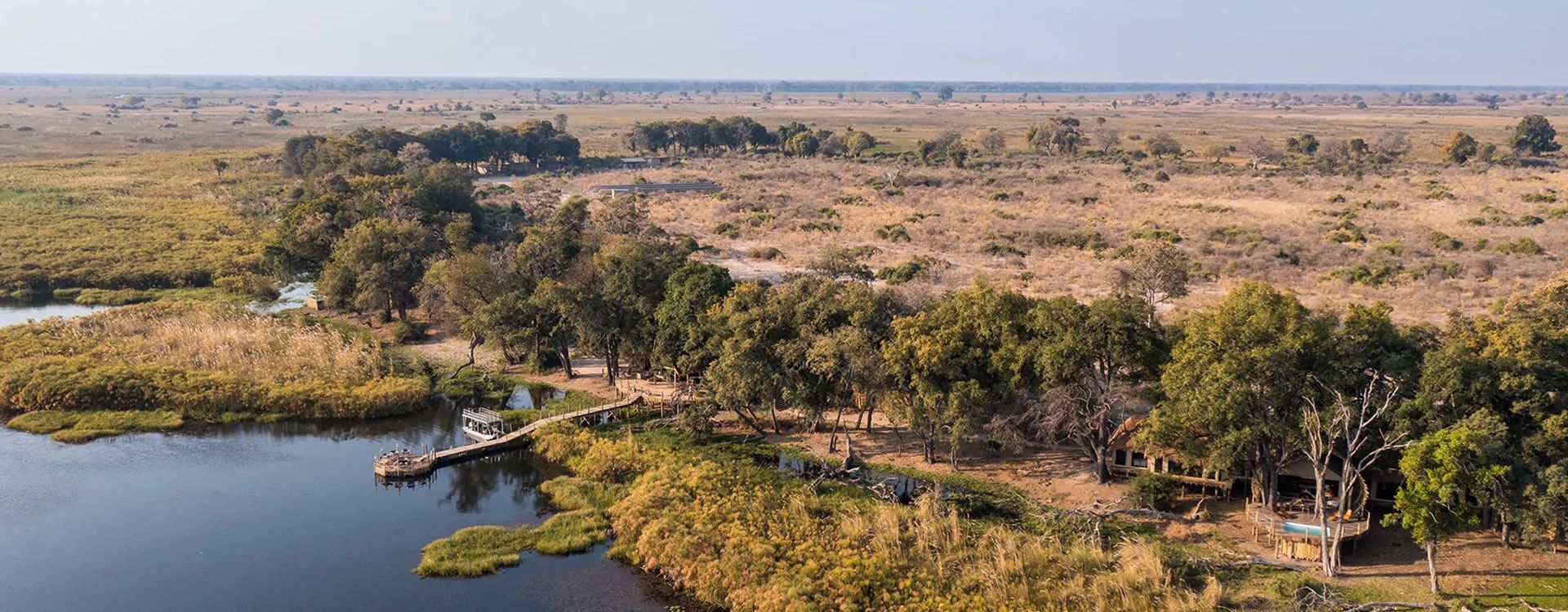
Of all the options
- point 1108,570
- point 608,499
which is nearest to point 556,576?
point 608,499

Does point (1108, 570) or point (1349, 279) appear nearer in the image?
point (1108, 570)

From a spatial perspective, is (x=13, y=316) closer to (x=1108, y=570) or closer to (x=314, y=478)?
(x=314, y=478)

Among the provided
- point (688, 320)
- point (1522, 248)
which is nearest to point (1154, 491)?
point (688, 320)

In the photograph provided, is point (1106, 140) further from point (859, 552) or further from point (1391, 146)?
point (859, 552)

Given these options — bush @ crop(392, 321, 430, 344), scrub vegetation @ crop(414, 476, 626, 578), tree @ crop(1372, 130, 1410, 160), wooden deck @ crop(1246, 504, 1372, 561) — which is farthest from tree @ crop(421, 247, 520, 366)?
tree @ crop(1372, 130, 1410, 160)

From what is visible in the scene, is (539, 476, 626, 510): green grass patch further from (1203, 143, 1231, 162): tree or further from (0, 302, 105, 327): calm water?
(1203, 143, 1231, 162): tree

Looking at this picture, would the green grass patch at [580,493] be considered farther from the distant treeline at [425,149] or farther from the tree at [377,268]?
the distant treeline at [425,149]

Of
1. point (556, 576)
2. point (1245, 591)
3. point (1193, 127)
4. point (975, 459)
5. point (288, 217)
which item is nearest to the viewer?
point (1245, 591)
